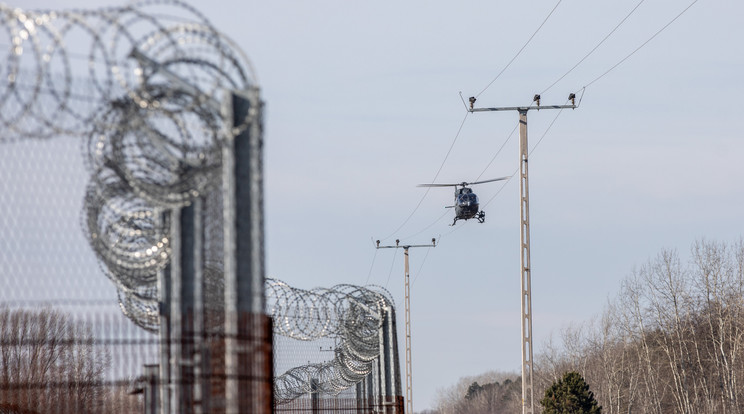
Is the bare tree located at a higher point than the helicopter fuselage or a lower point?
lower

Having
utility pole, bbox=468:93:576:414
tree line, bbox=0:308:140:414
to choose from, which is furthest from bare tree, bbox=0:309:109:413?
utility pole, bbox=468:93:576:414

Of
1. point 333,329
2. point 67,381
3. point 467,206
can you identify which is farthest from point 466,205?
point 67,381

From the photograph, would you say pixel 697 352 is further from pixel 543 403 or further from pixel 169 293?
pixel 169 293

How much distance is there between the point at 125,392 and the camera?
36.5 feet

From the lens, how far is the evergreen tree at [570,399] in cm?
4256

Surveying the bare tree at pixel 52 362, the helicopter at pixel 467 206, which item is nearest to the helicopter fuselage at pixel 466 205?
the helicopter at pixel 467 206

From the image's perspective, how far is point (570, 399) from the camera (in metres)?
42.7

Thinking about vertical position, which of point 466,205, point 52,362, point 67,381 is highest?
point 466,205

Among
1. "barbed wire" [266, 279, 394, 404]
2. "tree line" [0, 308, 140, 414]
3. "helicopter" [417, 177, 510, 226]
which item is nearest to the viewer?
"tree line" [0, 308, 140, 414]

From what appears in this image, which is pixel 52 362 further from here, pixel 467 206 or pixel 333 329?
pixel 467 206

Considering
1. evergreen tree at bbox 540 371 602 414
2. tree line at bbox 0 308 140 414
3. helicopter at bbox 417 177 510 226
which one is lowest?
evergreen tree at bbox 540 371 602 414

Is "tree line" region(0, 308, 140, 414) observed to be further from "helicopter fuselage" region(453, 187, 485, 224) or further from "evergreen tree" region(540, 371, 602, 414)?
"evergreen tree" region(540, 371, 602, 414)

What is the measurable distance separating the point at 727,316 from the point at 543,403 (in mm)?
11343

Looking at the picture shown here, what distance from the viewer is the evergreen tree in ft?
140
